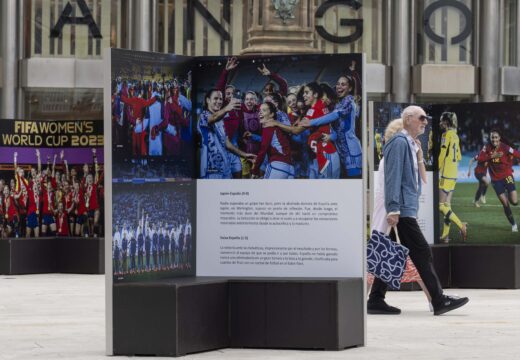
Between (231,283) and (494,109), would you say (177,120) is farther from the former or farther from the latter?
(494,109)

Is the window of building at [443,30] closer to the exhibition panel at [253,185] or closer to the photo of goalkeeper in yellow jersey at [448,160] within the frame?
the photo of goalkeeper in yellow jersey at [448,160]

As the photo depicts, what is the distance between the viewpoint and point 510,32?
54375 mm

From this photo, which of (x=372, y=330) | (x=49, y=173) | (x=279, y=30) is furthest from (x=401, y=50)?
(x=372, y=330)

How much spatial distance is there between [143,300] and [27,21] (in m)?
42.3

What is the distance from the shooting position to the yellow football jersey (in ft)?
58.0

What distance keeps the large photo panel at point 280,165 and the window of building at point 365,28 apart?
139ft

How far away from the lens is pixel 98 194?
71.0ft

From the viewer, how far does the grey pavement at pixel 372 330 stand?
10250 mm

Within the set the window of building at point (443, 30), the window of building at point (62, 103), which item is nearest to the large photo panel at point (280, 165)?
the window of building at point (62, 103)

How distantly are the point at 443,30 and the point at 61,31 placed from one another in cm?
1359

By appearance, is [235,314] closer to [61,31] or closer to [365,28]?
[61,31]

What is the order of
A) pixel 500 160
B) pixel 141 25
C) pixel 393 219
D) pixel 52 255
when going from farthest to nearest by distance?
1. pixel 141 25
2. pixel 52 255
3. pixel 500 160
4. pixel 393 219

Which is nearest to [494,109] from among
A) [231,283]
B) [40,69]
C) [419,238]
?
[419,238]

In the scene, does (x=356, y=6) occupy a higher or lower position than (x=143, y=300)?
higher
